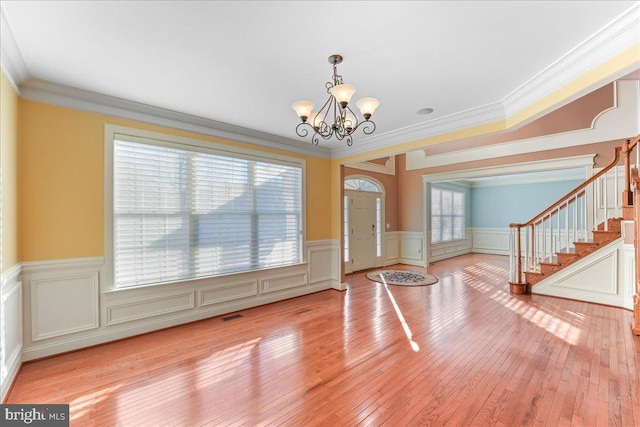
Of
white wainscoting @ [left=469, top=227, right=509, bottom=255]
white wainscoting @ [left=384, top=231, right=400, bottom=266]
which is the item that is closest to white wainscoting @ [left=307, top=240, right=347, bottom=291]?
white wainscoting @ [left=384, top=231, right=400, bottom=266]

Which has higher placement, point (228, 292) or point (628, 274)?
point (628, 274)

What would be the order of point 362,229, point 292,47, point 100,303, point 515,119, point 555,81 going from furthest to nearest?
1. point 362,229
2. point 515,119
3. point 100,303
4. point 555,81
5. point 292,47

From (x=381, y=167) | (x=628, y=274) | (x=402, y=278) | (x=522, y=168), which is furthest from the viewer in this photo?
(x=381, y=167)

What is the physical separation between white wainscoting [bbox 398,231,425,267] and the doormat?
3.19 feet

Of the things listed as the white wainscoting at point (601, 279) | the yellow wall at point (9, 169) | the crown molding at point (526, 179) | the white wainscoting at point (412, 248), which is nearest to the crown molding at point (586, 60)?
the white wainscoting at point (601, 279)

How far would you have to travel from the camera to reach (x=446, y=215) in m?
9.27

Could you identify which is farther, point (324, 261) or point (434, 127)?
point (324, 261)

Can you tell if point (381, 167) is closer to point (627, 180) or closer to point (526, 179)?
point (627, 180)

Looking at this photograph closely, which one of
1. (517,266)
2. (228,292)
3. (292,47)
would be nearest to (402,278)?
(517,266)

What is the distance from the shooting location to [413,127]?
3984 millimetres

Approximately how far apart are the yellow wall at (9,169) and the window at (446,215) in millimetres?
8656

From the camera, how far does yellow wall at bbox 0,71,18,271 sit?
2.17 m

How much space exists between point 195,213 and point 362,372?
2.74 m

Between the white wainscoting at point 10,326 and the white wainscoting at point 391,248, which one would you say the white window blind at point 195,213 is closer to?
the white wainscoting at point 10,326
